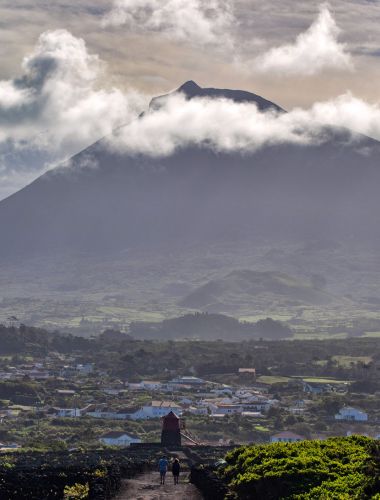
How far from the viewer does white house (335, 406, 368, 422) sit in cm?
10862

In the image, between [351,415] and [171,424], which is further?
[351,415]

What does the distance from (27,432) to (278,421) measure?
22677mm

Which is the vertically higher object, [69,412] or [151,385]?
[151,385]

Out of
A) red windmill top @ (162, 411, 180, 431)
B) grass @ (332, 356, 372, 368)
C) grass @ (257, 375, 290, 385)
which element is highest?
grass @ (332, 356, 372, 368)

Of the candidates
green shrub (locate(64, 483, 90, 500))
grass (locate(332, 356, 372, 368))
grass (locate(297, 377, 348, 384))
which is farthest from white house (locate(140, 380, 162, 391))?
green shrub (locate(64, 483, 90, 500))

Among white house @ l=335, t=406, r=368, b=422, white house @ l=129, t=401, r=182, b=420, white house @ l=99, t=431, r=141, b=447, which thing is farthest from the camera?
white house @ l=335, t=406, r=368, b=422

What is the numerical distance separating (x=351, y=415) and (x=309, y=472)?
82.2 meters

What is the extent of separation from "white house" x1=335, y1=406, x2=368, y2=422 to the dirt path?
7177 centimetres

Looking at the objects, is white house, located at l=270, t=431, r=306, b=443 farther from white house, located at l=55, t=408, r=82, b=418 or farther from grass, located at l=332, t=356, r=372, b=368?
grass, located at l=332, t=356, r=372, b=368

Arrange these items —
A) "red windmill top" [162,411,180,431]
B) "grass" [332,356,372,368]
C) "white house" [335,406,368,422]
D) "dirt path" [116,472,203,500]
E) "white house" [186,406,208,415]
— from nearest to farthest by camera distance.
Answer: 1. "dirt path" [116,472,203,500]
2. "red windmill top" [162,411,180,431]
3. "white house" [335,406,368,422]
4. "white house" [186,406,208,415]
5. "grass" [332,356,372,368]

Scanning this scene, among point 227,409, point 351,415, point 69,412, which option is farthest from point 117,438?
point 351,415

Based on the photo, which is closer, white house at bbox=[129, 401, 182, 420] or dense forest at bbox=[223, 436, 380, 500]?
dense forest at bbox=[223, 436, 380, 500]

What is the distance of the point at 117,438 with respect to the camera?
86375 mm

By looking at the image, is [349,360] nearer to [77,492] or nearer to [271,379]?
[271,379]
